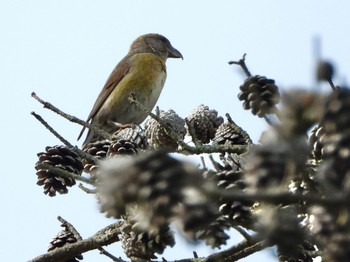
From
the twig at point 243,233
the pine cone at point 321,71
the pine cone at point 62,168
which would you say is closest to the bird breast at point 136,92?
the pine cone at point 62,168

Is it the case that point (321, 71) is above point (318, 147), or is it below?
below

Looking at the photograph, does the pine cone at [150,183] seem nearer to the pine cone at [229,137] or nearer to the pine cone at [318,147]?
the pine cone at [318,147]

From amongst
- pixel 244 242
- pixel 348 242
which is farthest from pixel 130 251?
pixel 348 242

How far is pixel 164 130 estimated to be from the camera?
13.5 ft

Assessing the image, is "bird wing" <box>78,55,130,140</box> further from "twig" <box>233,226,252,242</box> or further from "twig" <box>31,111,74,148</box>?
"twig" <box>233,226,252,242</box>

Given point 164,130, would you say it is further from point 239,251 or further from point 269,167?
point 269,167

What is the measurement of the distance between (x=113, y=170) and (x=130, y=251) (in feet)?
6.37

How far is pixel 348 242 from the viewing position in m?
1.13

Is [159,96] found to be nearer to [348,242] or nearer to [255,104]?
[255,104]

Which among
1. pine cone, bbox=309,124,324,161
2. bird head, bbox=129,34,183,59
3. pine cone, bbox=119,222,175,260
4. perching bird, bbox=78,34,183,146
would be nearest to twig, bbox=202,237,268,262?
pine cone, bbox=119,222,175,260

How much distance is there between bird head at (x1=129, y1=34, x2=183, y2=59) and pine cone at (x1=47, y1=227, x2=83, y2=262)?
5.24 metres

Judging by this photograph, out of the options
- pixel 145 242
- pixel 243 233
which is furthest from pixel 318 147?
pixel 145 242

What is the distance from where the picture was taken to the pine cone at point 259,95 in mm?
2227

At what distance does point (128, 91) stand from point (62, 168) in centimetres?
398
